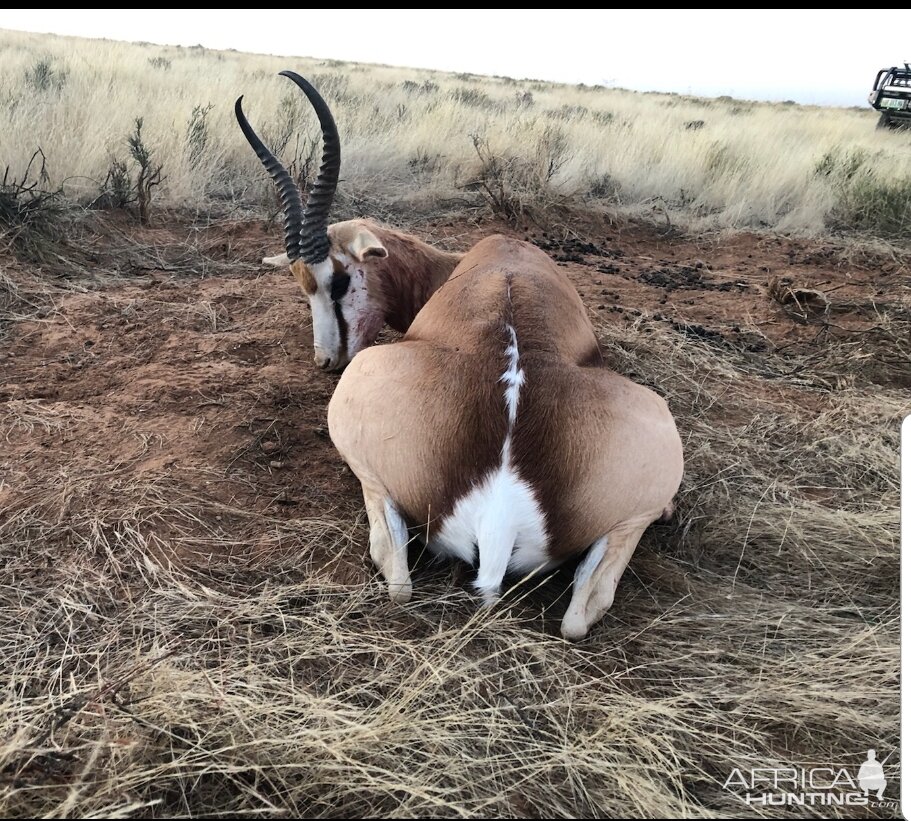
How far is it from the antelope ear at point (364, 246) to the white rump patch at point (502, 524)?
1.81m

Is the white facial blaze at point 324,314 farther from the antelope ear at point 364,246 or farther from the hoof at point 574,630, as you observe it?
the hoof at point 574,630

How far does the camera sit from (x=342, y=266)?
4.22 m

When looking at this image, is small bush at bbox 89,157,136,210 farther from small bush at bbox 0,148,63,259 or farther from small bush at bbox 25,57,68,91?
small bush at bbox 25,57,68,91

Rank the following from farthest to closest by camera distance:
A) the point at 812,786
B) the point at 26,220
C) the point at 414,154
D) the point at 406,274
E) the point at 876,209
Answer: the point at 414,154, the point at 876,209, the point at 26,220, the point at 406,274, the point at 812,786

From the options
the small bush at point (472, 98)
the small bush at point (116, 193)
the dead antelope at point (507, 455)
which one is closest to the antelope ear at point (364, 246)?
the dead antelope at point (507, 455)

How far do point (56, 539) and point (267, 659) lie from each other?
120cm

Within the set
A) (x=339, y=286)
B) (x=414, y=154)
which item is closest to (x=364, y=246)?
(x=339, y=286)

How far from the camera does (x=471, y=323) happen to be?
10.0 feet

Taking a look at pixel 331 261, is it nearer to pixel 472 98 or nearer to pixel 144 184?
pixel 144 184

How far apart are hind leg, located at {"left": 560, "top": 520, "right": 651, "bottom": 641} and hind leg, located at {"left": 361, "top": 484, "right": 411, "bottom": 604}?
2.16 ft

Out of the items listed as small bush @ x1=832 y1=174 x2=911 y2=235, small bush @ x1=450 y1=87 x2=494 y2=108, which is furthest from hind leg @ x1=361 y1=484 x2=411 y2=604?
small bush @ x1=450 y1=87 x2=494 y2=108

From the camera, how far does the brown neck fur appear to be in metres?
4.38

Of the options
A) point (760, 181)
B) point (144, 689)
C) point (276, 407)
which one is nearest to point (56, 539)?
point (144, 689)

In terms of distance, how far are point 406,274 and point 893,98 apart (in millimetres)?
22973
